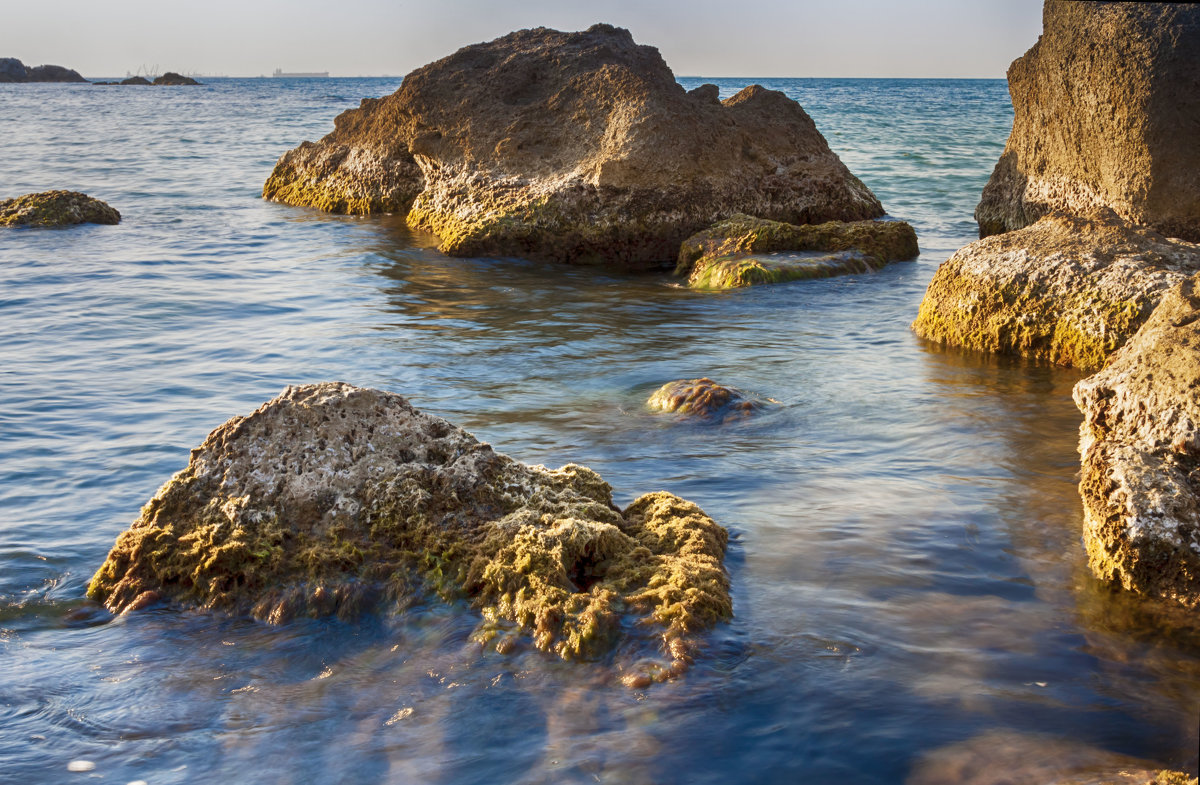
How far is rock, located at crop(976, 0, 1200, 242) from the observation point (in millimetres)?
9969

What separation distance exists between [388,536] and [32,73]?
135267 millimetres

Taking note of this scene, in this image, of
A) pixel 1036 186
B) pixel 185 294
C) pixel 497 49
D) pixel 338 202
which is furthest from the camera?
pixel 338 202

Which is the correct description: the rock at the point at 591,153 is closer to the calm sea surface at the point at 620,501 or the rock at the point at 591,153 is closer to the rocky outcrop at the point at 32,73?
the calm sea surface at the point at 620,501

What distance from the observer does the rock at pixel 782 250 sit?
35.1 feet

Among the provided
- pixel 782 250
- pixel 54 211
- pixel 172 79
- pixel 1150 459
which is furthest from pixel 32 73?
pixel 1150 459

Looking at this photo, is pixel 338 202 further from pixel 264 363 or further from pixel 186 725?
pixel 186 725

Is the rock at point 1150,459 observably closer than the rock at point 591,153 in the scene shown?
Yes

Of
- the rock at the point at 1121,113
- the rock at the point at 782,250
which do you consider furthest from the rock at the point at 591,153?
the rock at the point at 1121,113

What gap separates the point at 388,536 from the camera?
3889 mm

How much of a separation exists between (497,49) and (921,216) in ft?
22.9

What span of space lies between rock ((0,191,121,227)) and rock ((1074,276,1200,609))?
1444cm

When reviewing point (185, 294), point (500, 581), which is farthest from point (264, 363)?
point (500, 581)

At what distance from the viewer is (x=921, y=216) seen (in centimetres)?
1573

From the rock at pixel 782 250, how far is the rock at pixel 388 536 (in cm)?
682
